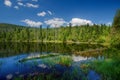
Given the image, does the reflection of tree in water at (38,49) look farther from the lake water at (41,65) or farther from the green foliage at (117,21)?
the lake water at (41,65)

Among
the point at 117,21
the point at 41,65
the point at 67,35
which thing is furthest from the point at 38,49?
the point at 67,35

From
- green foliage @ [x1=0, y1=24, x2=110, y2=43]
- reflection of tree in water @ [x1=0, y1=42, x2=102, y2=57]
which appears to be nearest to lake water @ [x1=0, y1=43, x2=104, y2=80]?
reflection of tree in water @ [x1=0, y1=42, x2=102, y2=57]

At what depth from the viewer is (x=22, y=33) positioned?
169 m

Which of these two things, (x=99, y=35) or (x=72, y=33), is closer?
(x=99, y=35)

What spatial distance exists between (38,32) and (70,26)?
1096 inches

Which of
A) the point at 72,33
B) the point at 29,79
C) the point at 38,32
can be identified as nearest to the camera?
the point at 29,79

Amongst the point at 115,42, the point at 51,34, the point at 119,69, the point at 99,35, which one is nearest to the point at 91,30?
the point at 99,35

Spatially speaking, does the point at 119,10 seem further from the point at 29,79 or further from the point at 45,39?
the point at 45,39

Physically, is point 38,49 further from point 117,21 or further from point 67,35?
point 67,35

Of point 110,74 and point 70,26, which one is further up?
point 70,26

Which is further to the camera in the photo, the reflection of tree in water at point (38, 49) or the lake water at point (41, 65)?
the reflection of tree in water at point (38, 49)

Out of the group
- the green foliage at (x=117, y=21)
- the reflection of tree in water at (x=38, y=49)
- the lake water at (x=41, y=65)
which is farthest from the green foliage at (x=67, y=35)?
the lake water at (x=41, y=65)

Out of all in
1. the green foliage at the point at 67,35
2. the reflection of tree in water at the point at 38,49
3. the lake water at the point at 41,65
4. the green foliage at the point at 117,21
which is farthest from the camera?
the green foliage at the point at 67,35

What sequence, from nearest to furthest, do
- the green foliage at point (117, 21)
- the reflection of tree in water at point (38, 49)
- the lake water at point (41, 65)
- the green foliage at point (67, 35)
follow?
the lake water at point (41, 65), the green foliage at point (117, 21), the reflection of tree in water at point (38, 49), the green foliage at point (67, 35)
